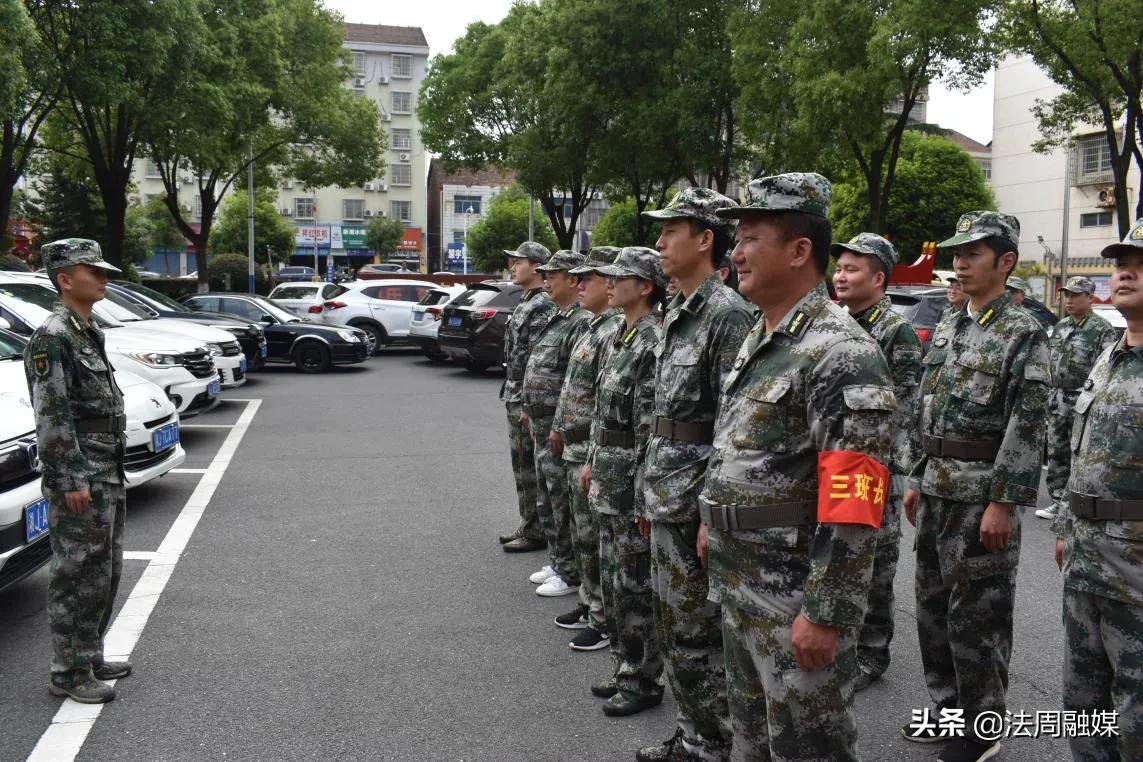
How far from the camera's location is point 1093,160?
4122cm

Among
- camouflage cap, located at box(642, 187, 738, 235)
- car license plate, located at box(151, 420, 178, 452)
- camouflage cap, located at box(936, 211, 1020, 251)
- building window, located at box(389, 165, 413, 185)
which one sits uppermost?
building window, located at box(389, 165, 413, 185)

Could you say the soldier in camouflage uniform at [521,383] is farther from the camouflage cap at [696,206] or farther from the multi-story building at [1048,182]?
the multi-story building at [1048,182]

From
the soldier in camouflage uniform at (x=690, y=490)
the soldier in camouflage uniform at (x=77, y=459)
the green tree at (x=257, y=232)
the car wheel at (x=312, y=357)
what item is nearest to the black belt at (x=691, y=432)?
the soldier in camouflage uniform at (x=690, y=490)

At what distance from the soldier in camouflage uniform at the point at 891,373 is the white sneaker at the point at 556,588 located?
1.84 meters

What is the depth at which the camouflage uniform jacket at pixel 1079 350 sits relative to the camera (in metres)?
7.95

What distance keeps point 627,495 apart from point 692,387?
823 mm

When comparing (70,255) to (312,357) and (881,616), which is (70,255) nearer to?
(881,616)

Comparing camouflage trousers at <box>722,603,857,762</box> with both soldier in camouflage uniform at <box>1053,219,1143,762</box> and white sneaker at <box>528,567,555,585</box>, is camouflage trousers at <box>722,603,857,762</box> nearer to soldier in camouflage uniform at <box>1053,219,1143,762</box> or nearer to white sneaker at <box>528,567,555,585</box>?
soldier in camouflage uniform at <box>1053,219,1143,762</box>

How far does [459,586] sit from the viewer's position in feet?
19.5

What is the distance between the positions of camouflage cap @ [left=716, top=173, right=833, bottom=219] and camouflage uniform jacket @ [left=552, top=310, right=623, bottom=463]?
7.28 feet

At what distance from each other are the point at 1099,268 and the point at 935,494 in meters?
41.2

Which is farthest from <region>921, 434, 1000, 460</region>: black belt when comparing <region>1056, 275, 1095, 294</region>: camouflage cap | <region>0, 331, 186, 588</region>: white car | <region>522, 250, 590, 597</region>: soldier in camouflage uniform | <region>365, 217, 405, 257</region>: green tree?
<region>365, 217, 405, 257</region>: green tree

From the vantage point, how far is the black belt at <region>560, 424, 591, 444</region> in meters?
5.03

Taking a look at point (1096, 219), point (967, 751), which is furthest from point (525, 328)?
point (1096, 219)
